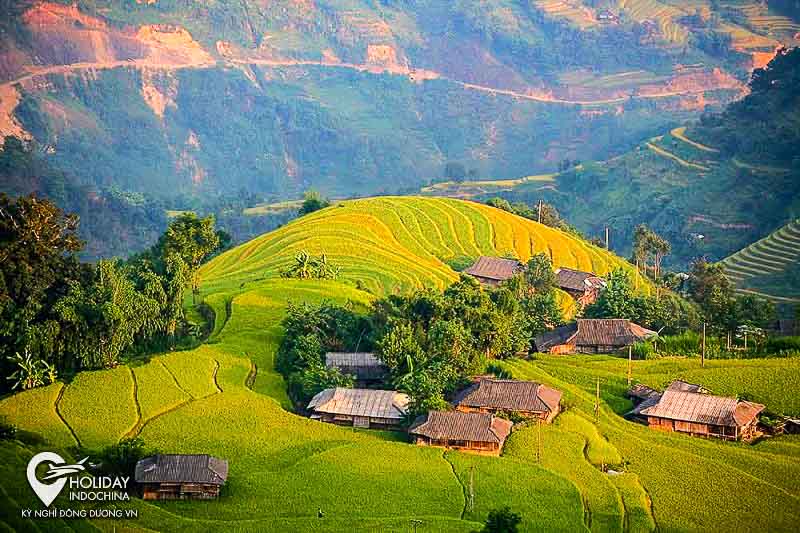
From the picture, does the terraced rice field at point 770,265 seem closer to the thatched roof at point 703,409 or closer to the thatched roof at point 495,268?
the thatched roof at point 495,268

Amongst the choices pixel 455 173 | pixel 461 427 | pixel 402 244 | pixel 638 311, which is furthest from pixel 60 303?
pixel 455 173

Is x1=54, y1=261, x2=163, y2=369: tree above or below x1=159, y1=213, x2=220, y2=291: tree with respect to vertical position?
below

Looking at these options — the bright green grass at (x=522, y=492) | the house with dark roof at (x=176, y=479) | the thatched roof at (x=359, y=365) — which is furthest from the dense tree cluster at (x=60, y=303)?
the bright green grass at (x=522, y=492)

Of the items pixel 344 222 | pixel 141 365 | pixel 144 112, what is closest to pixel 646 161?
pixel 344 222

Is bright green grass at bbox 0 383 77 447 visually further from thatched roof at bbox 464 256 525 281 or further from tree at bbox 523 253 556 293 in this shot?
thatched roof at bbox 464 256 525 281

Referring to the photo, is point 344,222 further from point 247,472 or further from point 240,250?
point 247,472

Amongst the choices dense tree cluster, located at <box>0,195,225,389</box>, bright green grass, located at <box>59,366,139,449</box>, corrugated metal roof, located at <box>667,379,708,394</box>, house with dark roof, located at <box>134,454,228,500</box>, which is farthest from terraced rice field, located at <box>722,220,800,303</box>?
house with dark roof, located at <box>134,454,228,500</box>

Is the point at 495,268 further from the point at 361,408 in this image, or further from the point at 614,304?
the point at 361,408
